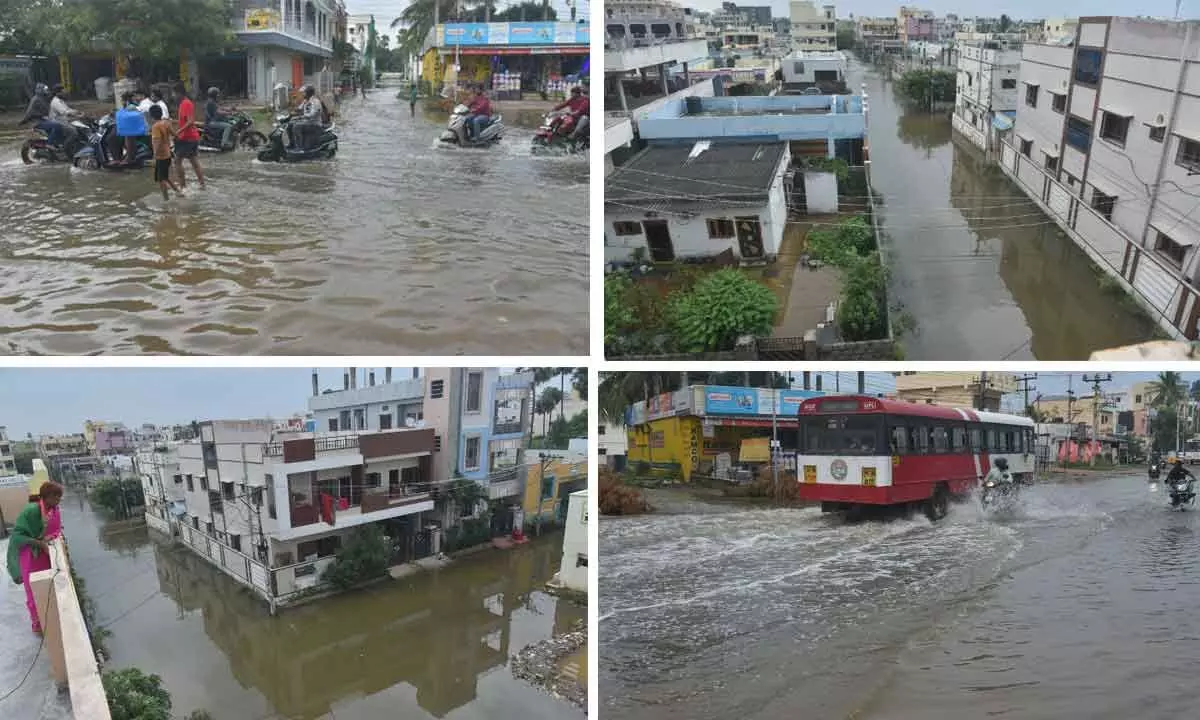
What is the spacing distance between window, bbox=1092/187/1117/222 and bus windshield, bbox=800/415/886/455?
3.46ft

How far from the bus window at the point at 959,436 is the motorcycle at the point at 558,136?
1458mm

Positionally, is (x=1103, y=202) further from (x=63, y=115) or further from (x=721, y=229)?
(x=63, y=115)

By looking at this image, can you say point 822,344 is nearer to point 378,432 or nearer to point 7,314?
point 378,432

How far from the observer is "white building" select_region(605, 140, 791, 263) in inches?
85.3

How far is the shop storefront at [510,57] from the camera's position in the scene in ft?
7.49

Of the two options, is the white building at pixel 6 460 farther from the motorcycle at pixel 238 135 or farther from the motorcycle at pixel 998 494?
the motorcycle at pixel 998 494

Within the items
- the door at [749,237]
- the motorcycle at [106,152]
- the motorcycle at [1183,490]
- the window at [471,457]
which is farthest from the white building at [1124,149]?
the motorcycle at [106,152]

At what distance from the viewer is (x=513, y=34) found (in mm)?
2406

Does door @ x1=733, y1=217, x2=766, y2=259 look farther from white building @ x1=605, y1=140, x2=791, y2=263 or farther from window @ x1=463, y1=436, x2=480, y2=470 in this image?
window @ x1=463, y1=436, x2=480, y2=470

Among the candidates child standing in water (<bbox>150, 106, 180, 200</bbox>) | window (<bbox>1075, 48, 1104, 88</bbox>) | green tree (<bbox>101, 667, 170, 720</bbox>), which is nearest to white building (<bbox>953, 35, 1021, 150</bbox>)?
window (<bbox>1075, 48, 1104, 88</bbox>)

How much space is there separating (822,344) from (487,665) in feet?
4.65

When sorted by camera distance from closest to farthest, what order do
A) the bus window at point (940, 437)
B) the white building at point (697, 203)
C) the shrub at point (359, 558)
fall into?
1. the white building at point (697, 203)
2. the shrub at point (359, 558)
3. the bus window at point (940, 437)

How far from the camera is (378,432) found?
2.36 meters

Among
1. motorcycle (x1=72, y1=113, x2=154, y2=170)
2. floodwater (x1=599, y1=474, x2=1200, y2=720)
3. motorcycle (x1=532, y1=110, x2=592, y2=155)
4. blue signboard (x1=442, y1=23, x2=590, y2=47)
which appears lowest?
floodwater (x1=599, y1=474, x2=1200, y2=720)
